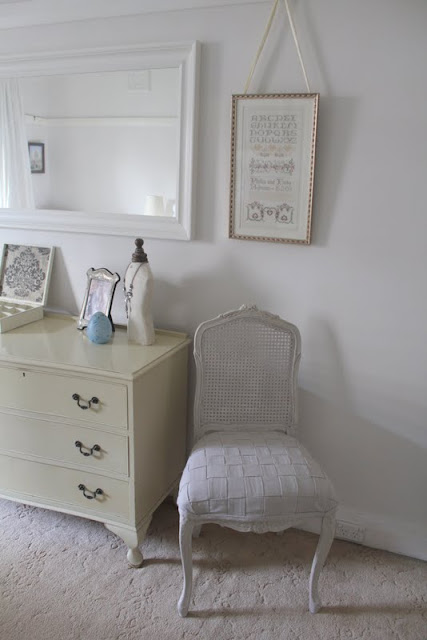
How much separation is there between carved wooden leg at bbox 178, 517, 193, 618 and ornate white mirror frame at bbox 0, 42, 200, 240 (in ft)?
3.68

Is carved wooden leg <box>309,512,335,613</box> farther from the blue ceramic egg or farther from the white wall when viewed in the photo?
the blue ceramic egg

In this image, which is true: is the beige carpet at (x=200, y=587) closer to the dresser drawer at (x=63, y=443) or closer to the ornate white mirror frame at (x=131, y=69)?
the dresser drawer at (x=63, y=443)

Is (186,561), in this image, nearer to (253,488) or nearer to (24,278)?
(253,488)

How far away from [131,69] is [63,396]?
1.33 metres

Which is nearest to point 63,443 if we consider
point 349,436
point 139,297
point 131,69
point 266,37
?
point 139,297

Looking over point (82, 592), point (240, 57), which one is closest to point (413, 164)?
point (240, 57)

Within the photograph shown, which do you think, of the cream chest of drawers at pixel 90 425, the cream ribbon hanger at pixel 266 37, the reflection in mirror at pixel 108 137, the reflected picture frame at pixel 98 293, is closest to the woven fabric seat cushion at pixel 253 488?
the cream chest of drawers at pixel 90 425

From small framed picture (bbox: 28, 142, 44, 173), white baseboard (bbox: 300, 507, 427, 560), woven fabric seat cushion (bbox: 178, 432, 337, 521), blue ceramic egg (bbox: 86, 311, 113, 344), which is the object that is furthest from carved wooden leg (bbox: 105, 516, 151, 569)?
small framed picture (bbox: 28, 142, 44, 173)

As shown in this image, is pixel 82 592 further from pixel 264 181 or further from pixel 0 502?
pixel 264 181

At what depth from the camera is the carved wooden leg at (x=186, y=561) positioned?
1.72 meters

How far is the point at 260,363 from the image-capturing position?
2053mm

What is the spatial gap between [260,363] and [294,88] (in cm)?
104

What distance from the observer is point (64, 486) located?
2.06 meters

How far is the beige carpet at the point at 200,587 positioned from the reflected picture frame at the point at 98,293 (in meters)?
0.90
